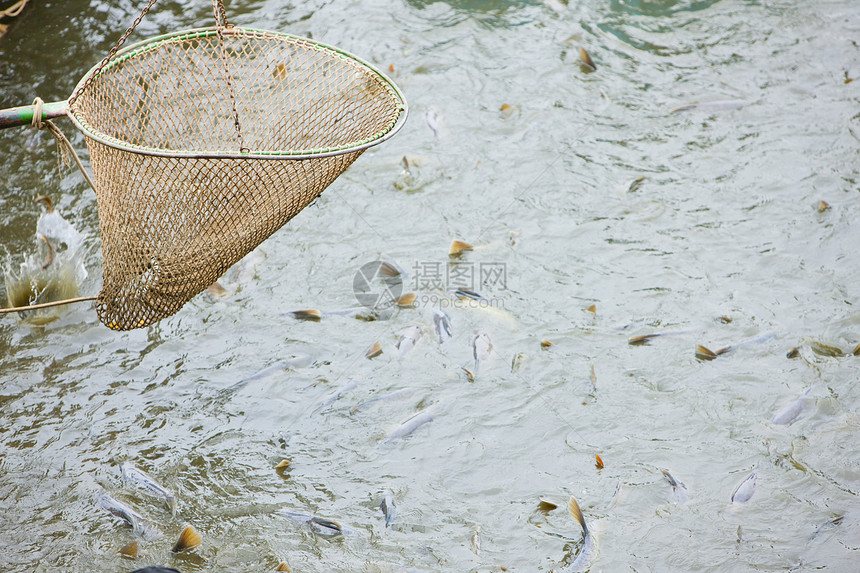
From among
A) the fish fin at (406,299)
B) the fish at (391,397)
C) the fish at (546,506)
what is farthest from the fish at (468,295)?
the fish at (546,506)

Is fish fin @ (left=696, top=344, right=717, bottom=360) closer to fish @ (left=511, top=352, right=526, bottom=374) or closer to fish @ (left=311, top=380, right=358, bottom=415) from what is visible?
fish @ (left=511, top=352, right=526, bottom=374)

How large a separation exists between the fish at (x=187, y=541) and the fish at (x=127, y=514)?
13 cm

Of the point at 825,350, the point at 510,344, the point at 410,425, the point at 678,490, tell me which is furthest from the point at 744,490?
the point at 410,425

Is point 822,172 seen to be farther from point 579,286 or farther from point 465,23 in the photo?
point 465,23

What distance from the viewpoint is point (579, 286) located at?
4086 mm

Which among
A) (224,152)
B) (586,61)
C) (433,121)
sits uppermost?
(224,152)

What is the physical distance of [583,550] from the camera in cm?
283

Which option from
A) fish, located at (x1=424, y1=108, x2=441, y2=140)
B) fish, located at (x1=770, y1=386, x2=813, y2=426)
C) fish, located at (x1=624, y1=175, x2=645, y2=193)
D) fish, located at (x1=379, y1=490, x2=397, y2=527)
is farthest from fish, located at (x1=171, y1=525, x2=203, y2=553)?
fish, located at (x1=624, y1=175, x2=645, y2=193)

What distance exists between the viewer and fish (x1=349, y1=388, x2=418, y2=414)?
11.4ft

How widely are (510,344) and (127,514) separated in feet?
6.66

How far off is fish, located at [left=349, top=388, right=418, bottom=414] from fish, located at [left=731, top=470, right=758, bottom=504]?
1558mm

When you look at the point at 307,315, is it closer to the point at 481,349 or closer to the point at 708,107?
the point at 481,349

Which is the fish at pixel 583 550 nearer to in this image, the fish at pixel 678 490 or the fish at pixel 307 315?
the fish at pixel 678 490

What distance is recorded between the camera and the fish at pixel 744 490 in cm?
303
